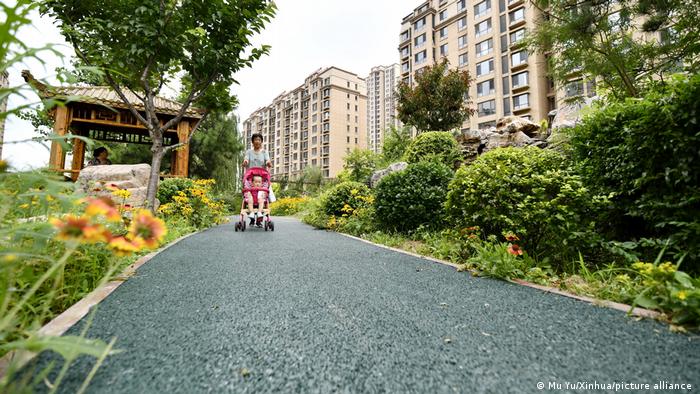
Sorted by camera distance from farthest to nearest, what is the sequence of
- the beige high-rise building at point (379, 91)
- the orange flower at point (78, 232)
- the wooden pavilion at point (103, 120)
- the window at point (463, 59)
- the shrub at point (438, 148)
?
the beige high-rise building at point (379, 91) < the window at point (463, 59) < the wooden pavilion at point (103, 120) < the shrub at point (438, 148) < the orange flower at point (78, 232)

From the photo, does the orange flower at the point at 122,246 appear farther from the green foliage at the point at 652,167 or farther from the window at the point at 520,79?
the window at the point at 520,79

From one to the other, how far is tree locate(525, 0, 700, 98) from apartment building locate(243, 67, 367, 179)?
34.6 metres

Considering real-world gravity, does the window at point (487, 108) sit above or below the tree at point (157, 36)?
above

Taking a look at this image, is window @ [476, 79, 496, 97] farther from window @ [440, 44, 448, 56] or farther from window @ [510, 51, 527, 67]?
window @ [440, 44, 448, 56]

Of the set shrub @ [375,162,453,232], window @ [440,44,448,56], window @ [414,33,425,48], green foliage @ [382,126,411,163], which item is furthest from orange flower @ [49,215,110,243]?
window @ [414,33,425,48]

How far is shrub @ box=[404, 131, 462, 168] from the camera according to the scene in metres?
6.97

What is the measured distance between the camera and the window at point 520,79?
23.5 metres

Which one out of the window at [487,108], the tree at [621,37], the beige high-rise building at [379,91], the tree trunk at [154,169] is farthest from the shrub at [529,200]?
the beige high-rise building at [379,91]

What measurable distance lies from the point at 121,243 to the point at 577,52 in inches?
226

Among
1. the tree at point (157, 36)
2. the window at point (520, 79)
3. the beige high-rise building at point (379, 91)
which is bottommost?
the tree at point (157, 36)

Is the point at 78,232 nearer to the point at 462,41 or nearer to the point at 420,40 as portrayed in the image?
the point at 462,41

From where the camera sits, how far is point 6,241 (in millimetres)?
1446

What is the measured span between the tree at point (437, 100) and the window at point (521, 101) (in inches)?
631

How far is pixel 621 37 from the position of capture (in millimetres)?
4027
